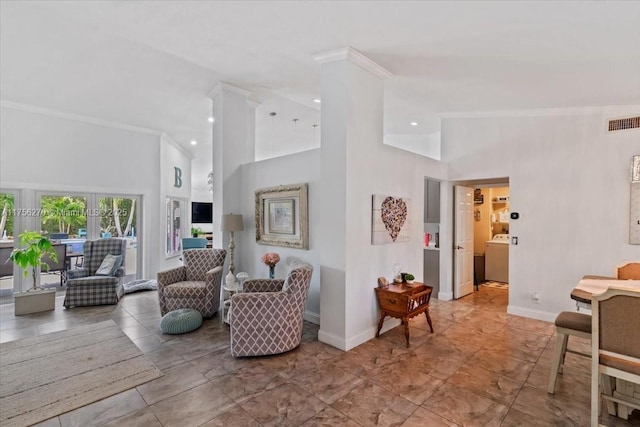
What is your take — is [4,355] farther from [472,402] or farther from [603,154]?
[603,154]

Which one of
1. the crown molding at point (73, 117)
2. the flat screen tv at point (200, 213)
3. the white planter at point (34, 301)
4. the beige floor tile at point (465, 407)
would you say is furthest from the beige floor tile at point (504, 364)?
the flat screen tv at point (200, 213)

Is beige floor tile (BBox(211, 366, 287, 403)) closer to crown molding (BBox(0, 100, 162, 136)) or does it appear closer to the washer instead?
crown molding (BBox(0, 100, 162, 136))

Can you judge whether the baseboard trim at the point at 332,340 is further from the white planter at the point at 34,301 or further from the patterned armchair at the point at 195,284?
the white planter at the point at 34,301

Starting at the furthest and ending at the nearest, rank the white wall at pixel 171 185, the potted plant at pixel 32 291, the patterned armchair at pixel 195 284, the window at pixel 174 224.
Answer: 1. the window at pixel 174 224
2. the white wall at pixel 171 185
3. the potted plant at pixel 32 291
4. the patterned armchair at pixel 195 284

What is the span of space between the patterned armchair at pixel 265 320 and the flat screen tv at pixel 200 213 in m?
7.89

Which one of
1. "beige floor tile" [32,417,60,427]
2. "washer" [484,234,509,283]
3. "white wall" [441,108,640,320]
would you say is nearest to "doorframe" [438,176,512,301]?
"white wall" [441,108,640,320]

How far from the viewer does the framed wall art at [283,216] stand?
4.16m

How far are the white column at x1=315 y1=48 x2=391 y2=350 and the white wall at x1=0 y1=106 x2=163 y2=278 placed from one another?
15.9ft

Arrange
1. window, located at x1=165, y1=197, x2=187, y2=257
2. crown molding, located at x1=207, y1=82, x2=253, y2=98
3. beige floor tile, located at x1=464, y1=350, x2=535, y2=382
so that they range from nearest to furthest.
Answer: beige floor tile, located at x1=464, y1=350, x2=535, y2=382 < crown molding, located at x1=207, y1=82, x2=253, y2=98 < window, located at x1=165, y1=197, x2=187, y2=257

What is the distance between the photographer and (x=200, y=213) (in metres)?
10.5

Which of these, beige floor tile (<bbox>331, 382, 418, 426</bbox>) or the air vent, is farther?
the air vent

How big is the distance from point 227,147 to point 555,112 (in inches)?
191

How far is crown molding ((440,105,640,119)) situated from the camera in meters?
3.98

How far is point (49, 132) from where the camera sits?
547 centimetres
